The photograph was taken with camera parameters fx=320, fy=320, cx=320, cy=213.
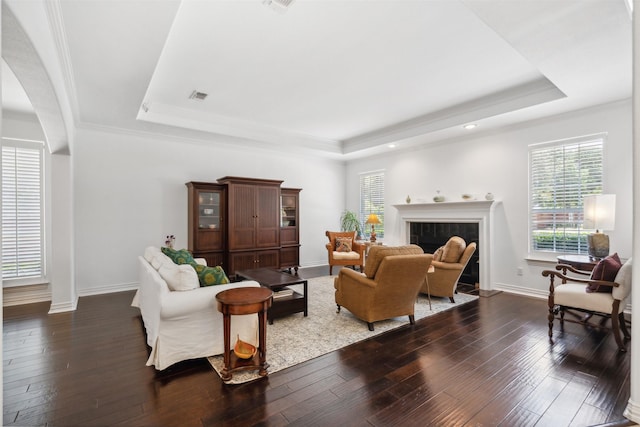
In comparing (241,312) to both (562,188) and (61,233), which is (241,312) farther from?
(562,188)

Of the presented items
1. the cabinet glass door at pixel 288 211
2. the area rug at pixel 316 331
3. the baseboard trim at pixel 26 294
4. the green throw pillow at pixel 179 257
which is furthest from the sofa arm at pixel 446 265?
the baseboard trim at pixel 26 294

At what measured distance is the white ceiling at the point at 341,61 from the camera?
2633 millimetres

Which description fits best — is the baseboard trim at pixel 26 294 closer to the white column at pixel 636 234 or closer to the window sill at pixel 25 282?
the window sill at pixel 25 282

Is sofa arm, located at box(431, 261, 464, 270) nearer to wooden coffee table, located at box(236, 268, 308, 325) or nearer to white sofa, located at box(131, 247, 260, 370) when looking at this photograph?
wooden coffee table, located at box(236, 268, 308, 325)

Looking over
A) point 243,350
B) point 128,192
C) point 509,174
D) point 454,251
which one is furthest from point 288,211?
point 243,350

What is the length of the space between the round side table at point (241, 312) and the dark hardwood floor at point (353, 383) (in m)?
0.13

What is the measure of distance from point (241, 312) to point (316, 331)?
3.99ft

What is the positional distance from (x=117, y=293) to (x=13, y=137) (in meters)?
2.73

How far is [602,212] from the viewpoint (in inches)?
152

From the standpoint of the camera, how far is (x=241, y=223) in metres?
5.98

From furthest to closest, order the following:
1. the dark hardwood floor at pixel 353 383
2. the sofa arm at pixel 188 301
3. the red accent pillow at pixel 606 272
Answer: the red accent pillow at pixel 606 272 → the sofa arm at pixel 188 301 → the dark hardwood floor at pixel 353 383

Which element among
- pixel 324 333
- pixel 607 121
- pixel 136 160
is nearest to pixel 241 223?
pixel 136 160

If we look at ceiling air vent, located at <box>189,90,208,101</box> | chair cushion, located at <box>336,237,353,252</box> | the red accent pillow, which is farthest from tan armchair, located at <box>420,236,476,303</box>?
ceiling air vent, located at <box>189,90,208,101</box>

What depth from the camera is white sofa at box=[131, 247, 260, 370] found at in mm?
2746
